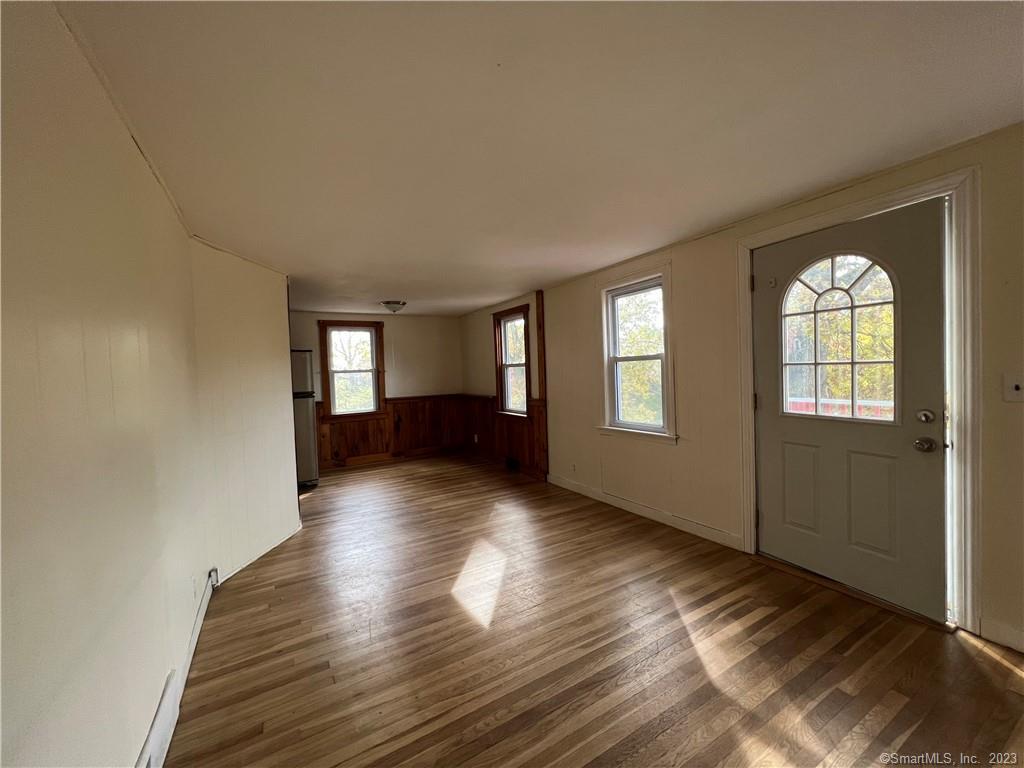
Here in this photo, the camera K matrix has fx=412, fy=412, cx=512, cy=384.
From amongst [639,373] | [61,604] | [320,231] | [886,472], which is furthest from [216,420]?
[886,472]

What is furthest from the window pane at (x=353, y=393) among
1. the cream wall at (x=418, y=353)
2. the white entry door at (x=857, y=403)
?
the white entry door at (x=857, y=403)

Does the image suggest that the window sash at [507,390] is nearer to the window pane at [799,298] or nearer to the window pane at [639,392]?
the window pane at [639,392]

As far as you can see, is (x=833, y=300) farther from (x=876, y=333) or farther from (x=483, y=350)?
(x=483, y=350)

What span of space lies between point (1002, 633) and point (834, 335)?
1544 millimetres

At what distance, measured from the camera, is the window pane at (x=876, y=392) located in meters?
2.18

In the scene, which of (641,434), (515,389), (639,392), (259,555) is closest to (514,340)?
(515,389)

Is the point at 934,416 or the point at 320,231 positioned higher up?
the point at 320,231

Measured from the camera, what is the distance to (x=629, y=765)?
4.59 feet

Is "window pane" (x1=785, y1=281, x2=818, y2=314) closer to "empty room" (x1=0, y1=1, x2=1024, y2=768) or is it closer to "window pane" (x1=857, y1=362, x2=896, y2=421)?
"empty room" (x1=0, y1=1, x2=1024, y2=768)

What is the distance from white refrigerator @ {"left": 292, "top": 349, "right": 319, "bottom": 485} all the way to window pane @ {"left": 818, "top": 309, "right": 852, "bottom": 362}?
5.00m

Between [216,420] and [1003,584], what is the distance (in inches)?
173

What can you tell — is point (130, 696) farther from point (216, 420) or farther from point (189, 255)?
point (189, 255)

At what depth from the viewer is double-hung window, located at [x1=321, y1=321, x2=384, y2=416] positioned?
624cm

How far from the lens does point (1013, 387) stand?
1.80 metres
